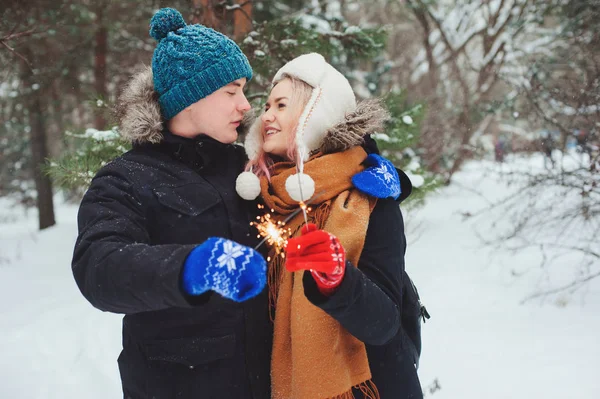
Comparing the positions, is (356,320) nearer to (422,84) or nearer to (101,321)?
(101,321)

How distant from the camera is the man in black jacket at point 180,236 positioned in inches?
48.6

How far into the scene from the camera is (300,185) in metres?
1.75

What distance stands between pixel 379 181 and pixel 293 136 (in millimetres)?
455

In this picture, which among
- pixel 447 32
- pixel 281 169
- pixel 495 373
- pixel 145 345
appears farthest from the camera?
pixel 447 32

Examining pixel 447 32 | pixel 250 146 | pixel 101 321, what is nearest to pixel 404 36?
pixel 447 32

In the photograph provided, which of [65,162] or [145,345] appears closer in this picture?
[145,345]

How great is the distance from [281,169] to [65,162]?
107 inches

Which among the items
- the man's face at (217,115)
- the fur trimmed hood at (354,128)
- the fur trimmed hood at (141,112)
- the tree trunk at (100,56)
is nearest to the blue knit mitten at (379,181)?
the fur trimmed hood at (354,128)

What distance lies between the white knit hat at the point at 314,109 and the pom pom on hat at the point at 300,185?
0.20 feet

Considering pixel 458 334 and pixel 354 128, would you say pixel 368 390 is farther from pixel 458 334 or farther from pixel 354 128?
pixel 458 334

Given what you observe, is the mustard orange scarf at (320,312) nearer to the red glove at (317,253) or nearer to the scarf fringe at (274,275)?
the scarf fringe at (274,275)

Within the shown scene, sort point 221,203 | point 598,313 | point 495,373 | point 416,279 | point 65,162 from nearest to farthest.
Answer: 1. point 221,203
2. point 65,162
3. point 495,373
4. point 598,313
5. point 416,279

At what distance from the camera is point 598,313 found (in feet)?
16.6

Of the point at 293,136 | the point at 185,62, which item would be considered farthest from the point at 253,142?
the point at 185,62
